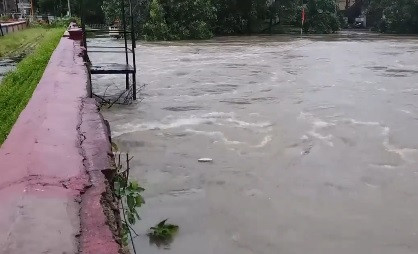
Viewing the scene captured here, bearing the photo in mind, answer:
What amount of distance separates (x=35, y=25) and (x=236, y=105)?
2877cm

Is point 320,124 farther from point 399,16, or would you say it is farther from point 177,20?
point 399,16

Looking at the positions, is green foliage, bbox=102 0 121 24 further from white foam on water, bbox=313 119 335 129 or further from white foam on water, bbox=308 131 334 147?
white foam on water, bbox=308 131 334 147

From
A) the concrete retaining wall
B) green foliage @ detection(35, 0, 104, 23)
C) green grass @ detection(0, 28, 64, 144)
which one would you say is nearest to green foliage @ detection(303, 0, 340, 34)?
green foliage @ detection(35, 0, 104, 23)

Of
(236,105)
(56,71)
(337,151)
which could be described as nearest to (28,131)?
(56,71)

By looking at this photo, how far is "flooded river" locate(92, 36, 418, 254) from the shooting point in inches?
171

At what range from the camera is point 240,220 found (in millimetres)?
4586

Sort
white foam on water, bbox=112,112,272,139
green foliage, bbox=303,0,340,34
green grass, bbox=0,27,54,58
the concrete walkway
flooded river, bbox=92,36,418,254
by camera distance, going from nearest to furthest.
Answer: the concrete walkway, flooded river, bbox=92,36,418,254, white foam on water, bbox=112,112,272,139, green grass, bbox=0,27,54,58, green foliage, bbox=303,0,340,34

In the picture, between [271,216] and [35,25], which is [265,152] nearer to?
[271,216]

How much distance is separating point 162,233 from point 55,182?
1.90m

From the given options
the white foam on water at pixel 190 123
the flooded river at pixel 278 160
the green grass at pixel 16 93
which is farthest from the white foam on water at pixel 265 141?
the green grass at pixel 16 93

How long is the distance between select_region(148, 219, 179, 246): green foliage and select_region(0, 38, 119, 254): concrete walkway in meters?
1.10

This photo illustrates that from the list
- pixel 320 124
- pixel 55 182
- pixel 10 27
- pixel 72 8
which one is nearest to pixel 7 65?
pixel 320 124

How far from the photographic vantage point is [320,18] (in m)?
31.7

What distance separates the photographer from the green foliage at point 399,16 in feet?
101
